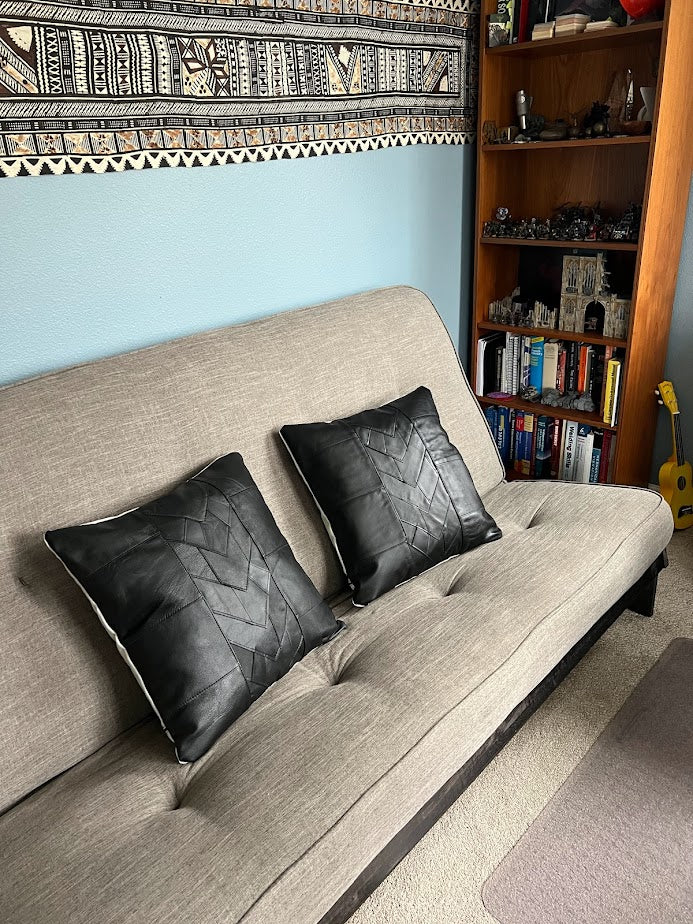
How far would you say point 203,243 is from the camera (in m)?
1.80

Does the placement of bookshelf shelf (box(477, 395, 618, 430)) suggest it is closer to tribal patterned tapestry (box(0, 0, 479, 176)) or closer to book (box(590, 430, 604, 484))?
book (box(590, 430, 604, 484))

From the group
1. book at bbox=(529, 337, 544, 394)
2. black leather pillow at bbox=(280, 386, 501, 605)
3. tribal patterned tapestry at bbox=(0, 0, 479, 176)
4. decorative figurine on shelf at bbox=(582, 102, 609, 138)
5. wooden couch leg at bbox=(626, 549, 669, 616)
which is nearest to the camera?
tribal patterned tapestry at bbox=(0, 0, 479, 176)

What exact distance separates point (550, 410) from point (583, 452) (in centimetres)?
18

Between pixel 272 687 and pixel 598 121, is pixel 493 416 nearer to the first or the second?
pixel 598 121

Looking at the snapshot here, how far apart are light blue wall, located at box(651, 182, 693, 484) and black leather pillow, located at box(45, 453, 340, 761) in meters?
1.79

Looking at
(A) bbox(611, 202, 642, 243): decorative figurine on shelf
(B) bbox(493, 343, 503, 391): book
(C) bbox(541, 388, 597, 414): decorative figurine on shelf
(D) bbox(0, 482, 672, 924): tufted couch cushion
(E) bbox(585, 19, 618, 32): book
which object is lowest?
(D) bbox(0, 482, 672, 924): tufted couch cushion

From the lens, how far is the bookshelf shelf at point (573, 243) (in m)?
2.18

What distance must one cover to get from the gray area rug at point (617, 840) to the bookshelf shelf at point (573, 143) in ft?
4.99

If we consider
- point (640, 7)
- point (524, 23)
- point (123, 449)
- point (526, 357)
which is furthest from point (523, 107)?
point (123, 449)

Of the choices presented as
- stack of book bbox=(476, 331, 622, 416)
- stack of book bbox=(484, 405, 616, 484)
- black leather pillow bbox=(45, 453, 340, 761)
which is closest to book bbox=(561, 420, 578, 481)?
stack of book bbox=(484, 405, 616, 484)

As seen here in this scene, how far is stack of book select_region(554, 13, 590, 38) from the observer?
211 centimetres

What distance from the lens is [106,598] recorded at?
1.20 m

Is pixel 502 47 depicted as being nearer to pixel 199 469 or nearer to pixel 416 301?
pixel 416 301

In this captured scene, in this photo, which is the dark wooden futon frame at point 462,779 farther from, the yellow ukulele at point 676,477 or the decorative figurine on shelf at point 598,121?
the decorative figurine on shelf at point 598,121
